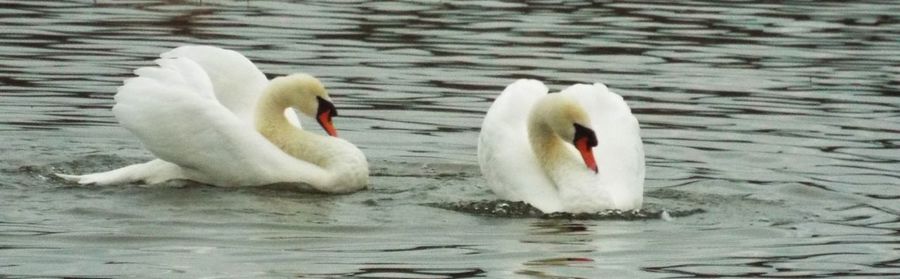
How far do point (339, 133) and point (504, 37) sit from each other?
6255 millimetres

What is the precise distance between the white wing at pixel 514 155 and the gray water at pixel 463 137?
0.24 meters

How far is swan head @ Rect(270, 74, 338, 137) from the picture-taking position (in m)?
12.5

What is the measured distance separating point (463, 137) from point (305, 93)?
1.91m

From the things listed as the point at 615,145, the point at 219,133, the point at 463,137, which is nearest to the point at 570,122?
the point at 615,145

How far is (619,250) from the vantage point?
9.98 metres

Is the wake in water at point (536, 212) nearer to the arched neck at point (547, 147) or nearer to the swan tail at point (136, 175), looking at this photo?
the arched neck at point (547, 147)

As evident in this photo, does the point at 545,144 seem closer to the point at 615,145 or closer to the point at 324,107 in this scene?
the point at 615,145

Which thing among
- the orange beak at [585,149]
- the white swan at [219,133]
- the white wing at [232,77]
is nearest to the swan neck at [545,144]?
the orange beak at [585,149]

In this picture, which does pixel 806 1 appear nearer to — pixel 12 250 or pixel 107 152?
pixel 107 152

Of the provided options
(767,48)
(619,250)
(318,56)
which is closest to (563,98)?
(619,250)

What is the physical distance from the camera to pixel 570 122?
1159 centimetres

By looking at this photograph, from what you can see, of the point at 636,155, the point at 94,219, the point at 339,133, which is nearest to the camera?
the point at 94,219

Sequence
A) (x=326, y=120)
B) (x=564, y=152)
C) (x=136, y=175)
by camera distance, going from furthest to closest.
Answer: (x=326, y=120)
(x=136, y=175)
(x=564, y=152)

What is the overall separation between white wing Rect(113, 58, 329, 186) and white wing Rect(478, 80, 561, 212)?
116 cm
